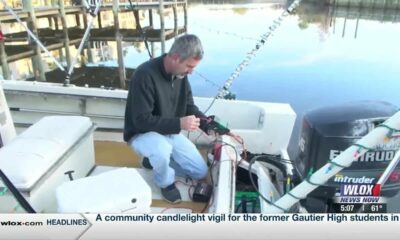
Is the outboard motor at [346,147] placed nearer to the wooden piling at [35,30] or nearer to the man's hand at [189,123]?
the man's hand at [189,123]

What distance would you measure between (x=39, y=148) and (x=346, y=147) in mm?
1655

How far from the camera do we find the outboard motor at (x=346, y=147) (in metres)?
1.82

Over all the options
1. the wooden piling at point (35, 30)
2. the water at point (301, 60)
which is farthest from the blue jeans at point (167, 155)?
the wooden piling at point (35, 30)

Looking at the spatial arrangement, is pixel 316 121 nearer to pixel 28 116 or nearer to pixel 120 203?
pixel 120 203

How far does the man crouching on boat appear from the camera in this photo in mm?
2344

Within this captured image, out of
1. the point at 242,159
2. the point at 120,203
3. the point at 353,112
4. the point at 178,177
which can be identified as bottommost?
the point at 178,177

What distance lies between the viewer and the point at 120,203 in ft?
5.65

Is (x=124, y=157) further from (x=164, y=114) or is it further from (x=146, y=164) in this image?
(x=164, y=114)

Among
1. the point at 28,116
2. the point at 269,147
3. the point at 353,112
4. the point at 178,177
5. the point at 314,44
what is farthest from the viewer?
the point at 314,44

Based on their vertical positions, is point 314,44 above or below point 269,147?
below

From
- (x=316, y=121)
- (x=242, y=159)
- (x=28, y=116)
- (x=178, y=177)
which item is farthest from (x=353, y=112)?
(x=28, y=116)

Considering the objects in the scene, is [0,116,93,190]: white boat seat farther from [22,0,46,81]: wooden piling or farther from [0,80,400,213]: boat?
[22,0,46,81]: wooden piling

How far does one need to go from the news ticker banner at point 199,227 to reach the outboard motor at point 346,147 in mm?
531

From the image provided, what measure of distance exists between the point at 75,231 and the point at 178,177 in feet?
5.19
